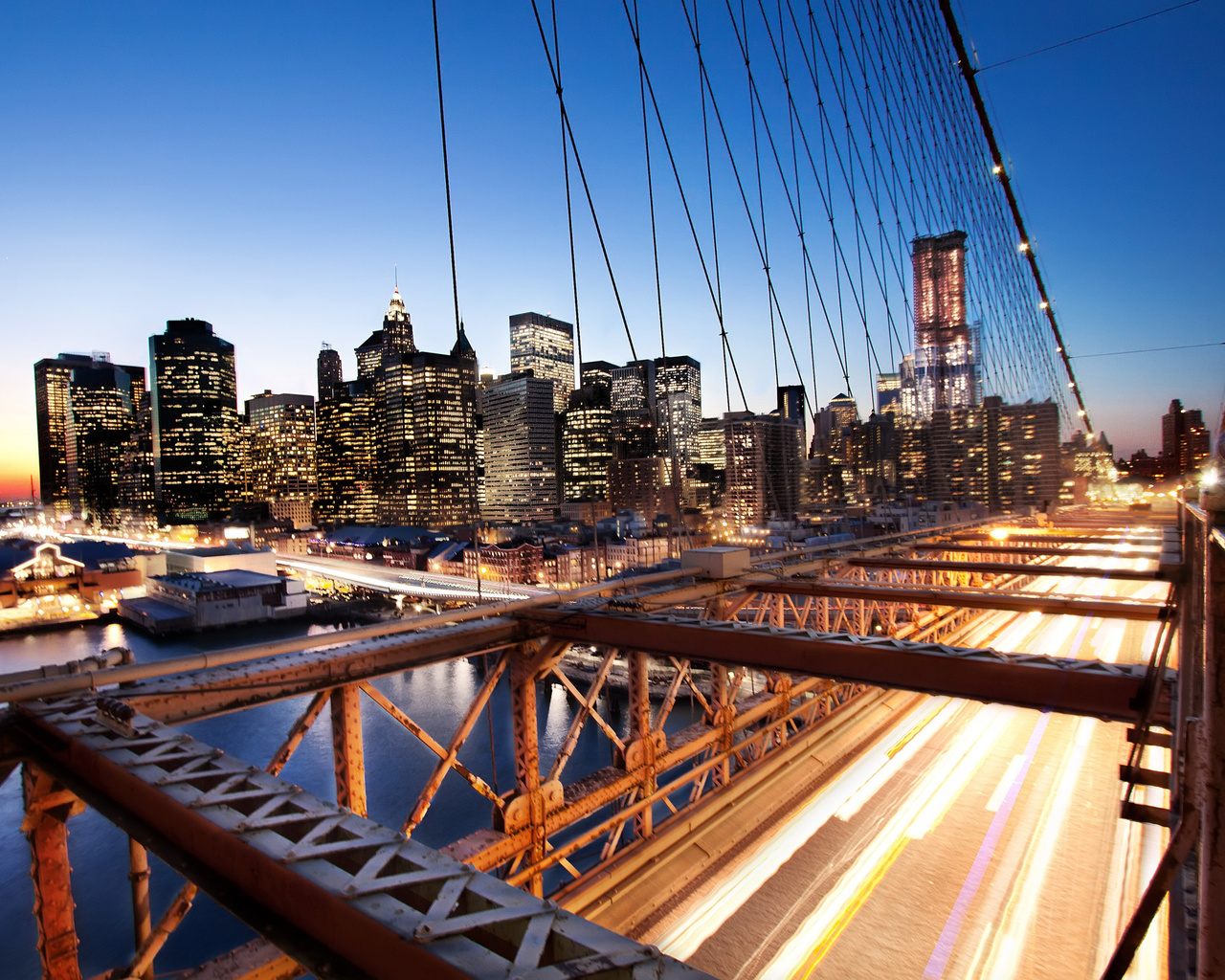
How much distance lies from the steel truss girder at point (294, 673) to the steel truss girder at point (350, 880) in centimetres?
115

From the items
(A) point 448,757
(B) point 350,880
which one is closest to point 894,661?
(A) point 448,757

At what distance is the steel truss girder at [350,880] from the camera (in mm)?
1513

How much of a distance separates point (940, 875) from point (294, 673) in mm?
8430

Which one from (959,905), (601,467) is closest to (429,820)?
(959,905)

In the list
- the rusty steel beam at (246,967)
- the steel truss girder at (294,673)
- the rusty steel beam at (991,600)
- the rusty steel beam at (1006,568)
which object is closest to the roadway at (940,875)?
the rusty steel beam at (1006,568)

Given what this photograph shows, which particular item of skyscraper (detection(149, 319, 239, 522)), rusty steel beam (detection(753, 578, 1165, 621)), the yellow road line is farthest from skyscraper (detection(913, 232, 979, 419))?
skyscraper (detection(149, 319, 239, 522))

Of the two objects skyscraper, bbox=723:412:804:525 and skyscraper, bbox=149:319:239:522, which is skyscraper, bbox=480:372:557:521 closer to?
skyscraper, bbox=723:412:804:525

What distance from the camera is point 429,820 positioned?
26.3 metres

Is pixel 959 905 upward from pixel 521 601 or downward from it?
downward

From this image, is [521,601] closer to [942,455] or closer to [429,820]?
[429,820]

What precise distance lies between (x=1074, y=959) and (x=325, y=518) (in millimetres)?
198362

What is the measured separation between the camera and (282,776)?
30438mm

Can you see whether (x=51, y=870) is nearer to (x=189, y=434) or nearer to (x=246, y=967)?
(x=246, y=967)

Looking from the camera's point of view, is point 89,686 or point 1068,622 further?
point 1068,622
